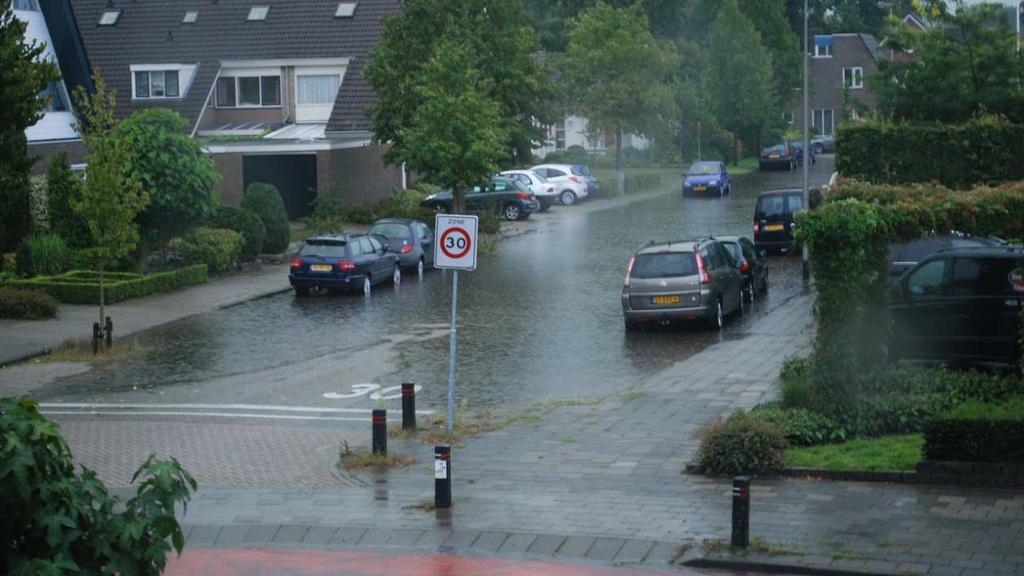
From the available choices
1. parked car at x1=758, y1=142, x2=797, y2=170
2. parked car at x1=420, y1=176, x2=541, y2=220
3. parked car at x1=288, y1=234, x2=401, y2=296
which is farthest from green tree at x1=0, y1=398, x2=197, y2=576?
parked car at x1=758, y1=142, x2=797, y2=170

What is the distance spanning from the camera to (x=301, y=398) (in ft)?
71.0

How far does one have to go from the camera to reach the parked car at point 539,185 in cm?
5569

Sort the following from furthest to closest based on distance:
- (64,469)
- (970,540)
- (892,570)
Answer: (970,540)
(892,570)
(64,469)

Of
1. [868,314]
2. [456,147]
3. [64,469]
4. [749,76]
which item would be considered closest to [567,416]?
[868,314]

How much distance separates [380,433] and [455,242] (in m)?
3.28

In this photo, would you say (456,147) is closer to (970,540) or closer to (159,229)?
(159,229)

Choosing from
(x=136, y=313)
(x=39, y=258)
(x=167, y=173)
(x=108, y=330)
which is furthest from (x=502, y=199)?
A: (x=108, y=330)

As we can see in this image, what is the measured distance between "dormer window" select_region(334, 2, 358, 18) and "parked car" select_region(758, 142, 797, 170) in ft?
101

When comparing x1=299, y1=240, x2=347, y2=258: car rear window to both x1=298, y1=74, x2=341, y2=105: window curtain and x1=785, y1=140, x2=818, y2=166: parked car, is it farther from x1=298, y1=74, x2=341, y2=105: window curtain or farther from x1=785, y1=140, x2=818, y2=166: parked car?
x1=785, y1=140, x2=818, y2=166: parked car

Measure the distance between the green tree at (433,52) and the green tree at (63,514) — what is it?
37.2 meters

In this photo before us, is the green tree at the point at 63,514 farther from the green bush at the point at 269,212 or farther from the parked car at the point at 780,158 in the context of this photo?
the parked car at the point at 780,158

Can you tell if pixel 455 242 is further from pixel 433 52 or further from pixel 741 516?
pixel 433 52

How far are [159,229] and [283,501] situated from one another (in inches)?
859

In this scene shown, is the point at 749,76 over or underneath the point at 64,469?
over
